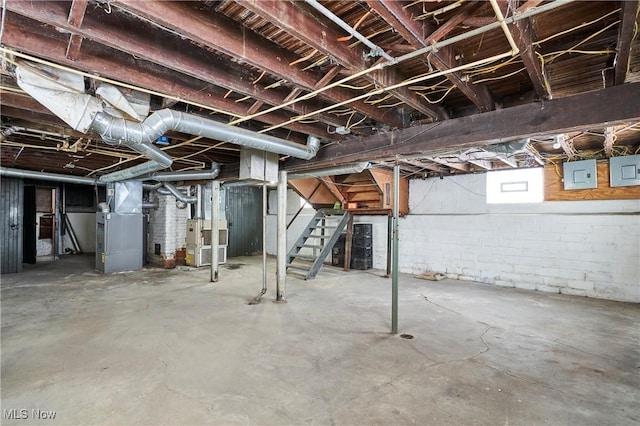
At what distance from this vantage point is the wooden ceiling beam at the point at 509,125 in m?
1.94

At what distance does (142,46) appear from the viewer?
5.41ft

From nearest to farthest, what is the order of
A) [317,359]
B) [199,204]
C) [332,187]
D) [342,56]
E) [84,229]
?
[342,56] → [317,359] → [332,187] → [199,204] → [84,229]

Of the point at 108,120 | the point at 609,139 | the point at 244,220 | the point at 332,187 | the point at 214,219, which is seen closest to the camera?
the point at 108,120

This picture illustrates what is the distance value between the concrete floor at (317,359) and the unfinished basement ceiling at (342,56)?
1.79 meters

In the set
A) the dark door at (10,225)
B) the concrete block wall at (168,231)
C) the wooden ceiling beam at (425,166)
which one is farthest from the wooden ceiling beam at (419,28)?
the dark door at (10,225)

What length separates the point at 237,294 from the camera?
4.54 metres

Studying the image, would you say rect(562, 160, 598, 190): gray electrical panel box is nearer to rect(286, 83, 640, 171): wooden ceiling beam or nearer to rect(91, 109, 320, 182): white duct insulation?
rect(286, 83, 640, 171): wooden ceiling beam

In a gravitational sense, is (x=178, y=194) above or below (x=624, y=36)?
below

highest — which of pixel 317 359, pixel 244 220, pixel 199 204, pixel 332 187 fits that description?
pixel 332 187

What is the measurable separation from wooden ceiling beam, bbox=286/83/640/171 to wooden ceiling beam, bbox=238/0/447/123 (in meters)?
0.74

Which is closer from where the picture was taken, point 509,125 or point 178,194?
point 509,125

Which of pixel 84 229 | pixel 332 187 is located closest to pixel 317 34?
pixel 332 187

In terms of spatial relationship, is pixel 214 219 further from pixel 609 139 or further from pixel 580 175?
pixel 580 175

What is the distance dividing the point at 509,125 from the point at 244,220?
25.4 ft
